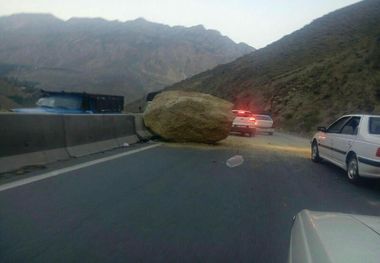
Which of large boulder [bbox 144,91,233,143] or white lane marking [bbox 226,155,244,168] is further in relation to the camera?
large boulder [bbox 144,91,233,143]

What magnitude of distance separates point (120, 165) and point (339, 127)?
593cm

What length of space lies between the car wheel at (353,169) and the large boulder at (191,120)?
315 inches

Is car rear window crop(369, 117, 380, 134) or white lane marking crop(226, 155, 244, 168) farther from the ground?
car rear window crop(369, 117, 380, 134)

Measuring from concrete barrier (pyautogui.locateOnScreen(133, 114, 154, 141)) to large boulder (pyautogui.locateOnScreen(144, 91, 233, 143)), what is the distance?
10.9 inches

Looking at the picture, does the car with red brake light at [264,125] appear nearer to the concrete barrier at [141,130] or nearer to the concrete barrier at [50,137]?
the concrete barrier at [141,130]

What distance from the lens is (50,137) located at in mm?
11953

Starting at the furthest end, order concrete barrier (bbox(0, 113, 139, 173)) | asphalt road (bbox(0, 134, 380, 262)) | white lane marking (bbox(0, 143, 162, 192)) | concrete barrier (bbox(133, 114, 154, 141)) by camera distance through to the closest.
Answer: concrete barrier (bbox(133, 114, 154, 141))
concrete barrier (bbox(0, 113, 139, 173))
white lane marking (bbox(0, 143, 162, 192))
asphalt road (bbox(0, 134, 380, 262))

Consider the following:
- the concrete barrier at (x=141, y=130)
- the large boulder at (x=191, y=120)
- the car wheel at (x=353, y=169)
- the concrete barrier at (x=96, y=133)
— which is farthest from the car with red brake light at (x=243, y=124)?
the car wheel at (x=353, y=169)

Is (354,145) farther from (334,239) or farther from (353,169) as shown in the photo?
(334,239)

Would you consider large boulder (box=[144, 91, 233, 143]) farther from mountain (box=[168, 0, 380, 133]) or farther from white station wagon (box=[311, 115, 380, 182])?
mountain (box=[168, 0, 380, 133])

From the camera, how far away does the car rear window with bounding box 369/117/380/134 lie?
474 inches

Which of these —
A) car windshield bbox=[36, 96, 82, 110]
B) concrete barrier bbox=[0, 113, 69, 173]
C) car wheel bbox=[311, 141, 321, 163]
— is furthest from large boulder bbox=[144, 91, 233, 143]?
concrete barrier bbox=[0, 113, 69, 173]

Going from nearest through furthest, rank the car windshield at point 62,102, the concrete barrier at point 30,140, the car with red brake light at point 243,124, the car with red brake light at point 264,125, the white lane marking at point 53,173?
the white lane marking at point 53,173 < the concrete barrier at point 30,140 < the car windshield at point 62,102 < the car with red brake light at point 243,124 < the car with red brake light at point 264,125

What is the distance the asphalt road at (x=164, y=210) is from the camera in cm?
559
